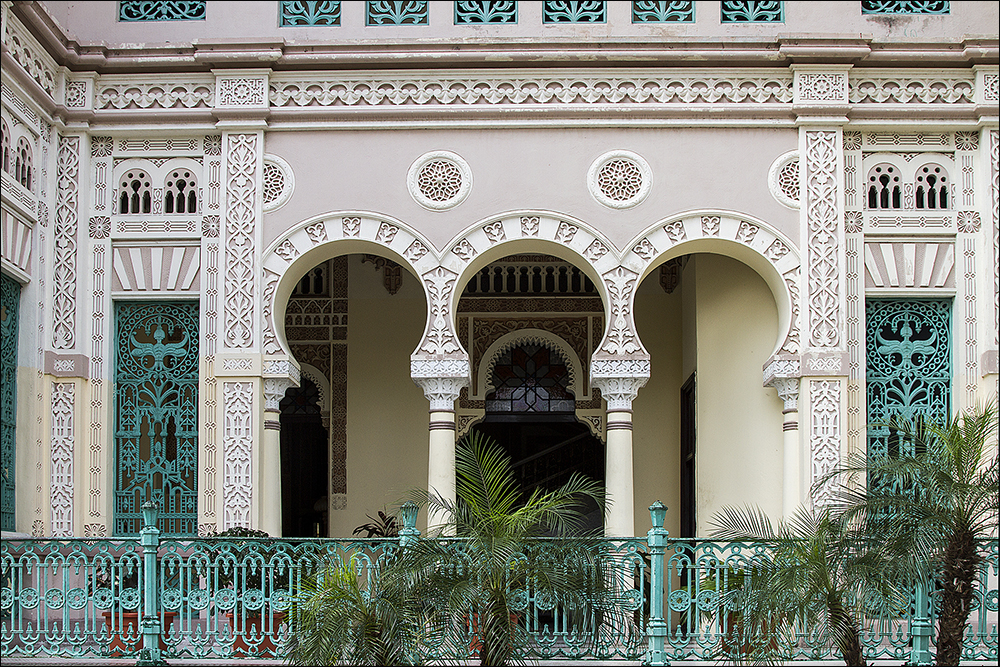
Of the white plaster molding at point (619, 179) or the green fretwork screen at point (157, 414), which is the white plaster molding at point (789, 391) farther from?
the green fretwork screen at point (157, 414)

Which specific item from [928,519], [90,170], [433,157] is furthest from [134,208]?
[928,519]

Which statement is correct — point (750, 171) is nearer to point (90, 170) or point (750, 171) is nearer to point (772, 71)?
point (772, 71)

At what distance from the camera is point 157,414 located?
10766mm

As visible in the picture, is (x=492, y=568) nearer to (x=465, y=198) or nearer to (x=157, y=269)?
(x=465, y=198)

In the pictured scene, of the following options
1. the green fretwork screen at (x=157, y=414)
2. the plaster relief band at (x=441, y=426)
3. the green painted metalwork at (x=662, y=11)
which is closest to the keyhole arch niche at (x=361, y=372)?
the green fretwork screen at (x=157, y=414)

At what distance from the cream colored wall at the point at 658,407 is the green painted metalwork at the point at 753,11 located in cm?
374

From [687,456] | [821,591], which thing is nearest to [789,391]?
[687,456]

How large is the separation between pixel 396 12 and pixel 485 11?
838 mm

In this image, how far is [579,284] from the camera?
551 inches

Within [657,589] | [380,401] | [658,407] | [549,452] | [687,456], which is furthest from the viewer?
[549,452]

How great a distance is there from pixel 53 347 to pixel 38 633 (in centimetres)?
294

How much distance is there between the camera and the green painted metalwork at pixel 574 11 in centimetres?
1092

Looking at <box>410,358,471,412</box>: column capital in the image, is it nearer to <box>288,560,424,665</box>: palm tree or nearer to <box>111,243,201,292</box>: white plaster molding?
<box>111,243,201,292</box>: white plaster molding

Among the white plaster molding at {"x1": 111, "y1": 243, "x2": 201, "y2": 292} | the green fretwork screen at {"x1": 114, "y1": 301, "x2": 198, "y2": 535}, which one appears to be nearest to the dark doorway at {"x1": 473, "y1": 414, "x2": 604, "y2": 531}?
the green fretwork screen at {"x1": 114, "y1": 301, "x2": 198, "y2": 535}
